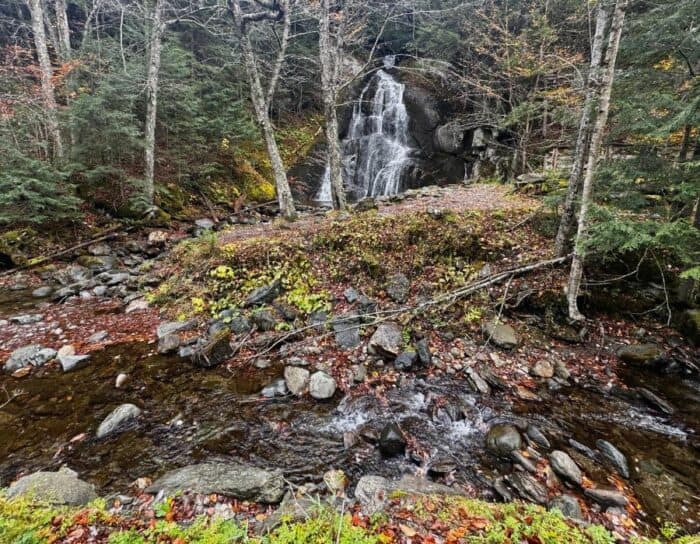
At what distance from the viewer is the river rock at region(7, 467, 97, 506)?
251 cm

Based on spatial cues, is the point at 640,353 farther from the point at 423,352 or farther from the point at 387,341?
the point at 387,341

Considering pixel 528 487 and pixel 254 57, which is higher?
pixel 254 57

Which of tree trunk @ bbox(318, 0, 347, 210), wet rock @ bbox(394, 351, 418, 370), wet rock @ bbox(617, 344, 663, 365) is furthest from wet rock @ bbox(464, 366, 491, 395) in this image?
tree trunk @ bbox(318, 0, 347, 210)

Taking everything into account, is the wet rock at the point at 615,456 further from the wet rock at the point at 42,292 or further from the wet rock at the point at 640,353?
the wet rock at the point at 42,292

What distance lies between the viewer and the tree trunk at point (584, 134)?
4688 millimetres

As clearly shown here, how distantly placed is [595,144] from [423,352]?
4.06 m

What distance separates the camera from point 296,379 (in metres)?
4.66

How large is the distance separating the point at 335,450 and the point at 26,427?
385 centimetres

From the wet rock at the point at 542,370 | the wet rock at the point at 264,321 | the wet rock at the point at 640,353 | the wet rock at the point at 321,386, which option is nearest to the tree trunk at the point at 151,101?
the wet rock at the point at 264,321

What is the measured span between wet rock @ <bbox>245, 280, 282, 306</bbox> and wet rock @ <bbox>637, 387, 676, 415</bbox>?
6150mm

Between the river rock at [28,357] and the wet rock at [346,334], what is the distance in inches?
187

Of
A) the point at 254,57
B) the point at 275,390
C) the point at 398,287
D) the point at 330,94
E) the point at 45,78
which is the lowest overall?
the point at 275,390

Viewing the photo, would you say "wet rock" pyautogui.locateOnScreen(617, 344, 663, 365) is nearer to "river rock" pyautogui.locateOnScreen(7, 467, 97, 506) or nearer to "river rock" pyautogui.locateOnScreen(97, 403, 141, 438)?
"river rock" pyautogui.locateOnScreen(7, 467, 97, 506)

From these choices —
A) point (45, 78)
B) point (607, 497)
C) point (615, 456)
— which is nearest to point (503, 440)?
point (607, 497)
